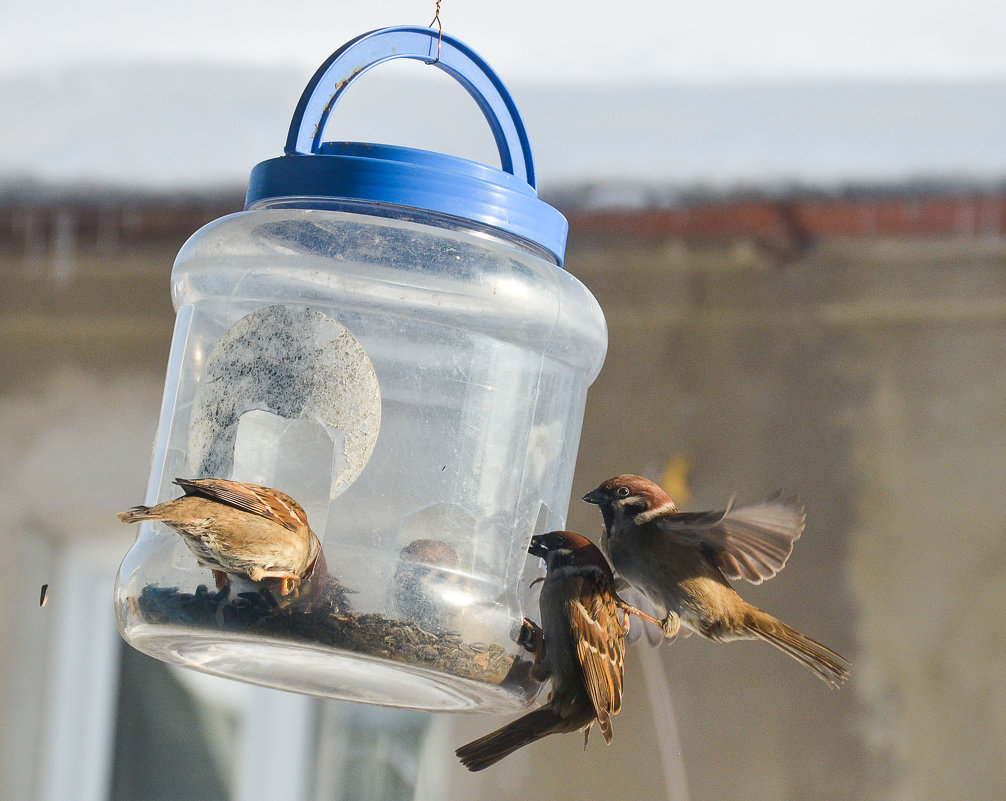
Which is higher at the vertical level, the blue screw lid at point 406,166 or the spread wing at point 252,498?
the blue screw lid at point 406,166

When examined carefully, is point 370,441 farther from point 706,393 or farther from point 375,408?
point 706,393

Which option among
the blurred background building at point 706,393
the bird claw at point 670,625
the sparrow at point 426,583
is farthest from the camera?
the blurred background building at point 706,393

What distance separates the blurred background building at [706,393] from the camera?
388 cm

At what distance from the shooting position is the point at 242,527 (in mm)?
1718

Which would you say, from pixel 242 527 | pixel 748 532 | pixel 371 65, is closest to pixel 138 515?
pixel 242 527

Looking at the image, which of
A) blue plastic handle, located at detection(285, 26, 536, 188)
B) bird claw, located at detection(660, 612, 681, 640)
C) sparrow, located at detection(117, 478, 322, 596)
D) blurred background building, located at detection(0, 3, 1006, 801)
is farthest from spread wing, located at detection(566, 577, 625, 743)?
blurred background building, located at detection(0, 3, 1006, 801)

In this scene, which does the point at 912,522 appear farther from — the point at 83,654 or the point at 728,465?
the point at 83,654

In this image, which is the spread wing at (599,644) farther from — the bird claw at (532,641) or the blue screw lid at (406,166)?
the blue screw lid at (406,166)

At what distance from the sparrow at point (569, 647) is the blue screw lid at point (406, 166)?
1.62 ft

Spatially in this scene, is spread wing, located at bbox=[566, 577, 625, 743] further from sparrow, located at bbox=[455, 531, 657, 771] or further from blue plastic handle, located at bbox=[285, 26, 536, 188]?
blue plastic handle, located at bbox=[285, 26, 536, 188]

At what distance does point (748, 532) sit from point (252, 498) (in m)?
0.73

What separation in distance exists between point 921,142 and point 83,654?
130 inches

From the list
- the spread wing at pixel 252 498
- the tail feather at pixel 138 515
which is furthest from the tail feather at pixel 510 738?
the tail feather at pixel 138 515

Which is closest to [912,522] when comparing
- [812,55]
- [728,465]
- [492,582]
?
[728,465]
